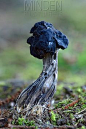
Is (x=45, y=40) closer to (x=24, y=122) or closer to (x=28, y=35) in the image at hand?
(x=24, y=122)

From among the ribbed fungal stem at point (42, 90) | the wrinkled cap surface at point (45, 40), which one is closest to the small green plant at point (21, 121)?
the ribbed fungal stem at point (42, 90)

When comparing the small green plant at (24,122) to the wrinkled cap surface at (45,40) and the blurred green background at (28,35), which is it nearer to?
the wrinkled cap surface at (45,40)

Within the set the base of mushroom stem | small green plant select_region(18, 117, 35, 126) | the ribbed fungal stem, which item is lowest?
small green plant select_region(18, 117, 35, 126)

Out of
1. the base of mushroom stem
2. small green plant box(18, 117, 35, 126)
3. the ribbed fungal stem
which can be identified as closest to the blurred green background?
the ribbed fungal stem

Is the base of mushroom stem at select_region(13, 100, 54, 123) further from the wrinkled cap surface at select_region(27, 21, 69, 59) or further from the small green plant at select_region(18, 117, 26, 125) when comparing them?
the wrinkled cap surface at select_region(27, 21, 69, 59)

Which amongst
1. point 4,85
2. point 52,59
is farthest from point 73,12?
point 52,59

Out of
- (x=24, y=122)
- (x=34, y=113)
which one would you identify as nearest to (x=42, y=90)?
(x=34, y=113)

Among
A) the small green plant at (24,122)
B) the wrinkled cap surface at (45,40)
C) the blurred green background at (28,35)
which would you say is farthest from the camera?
the blurred green background at (28,35)
